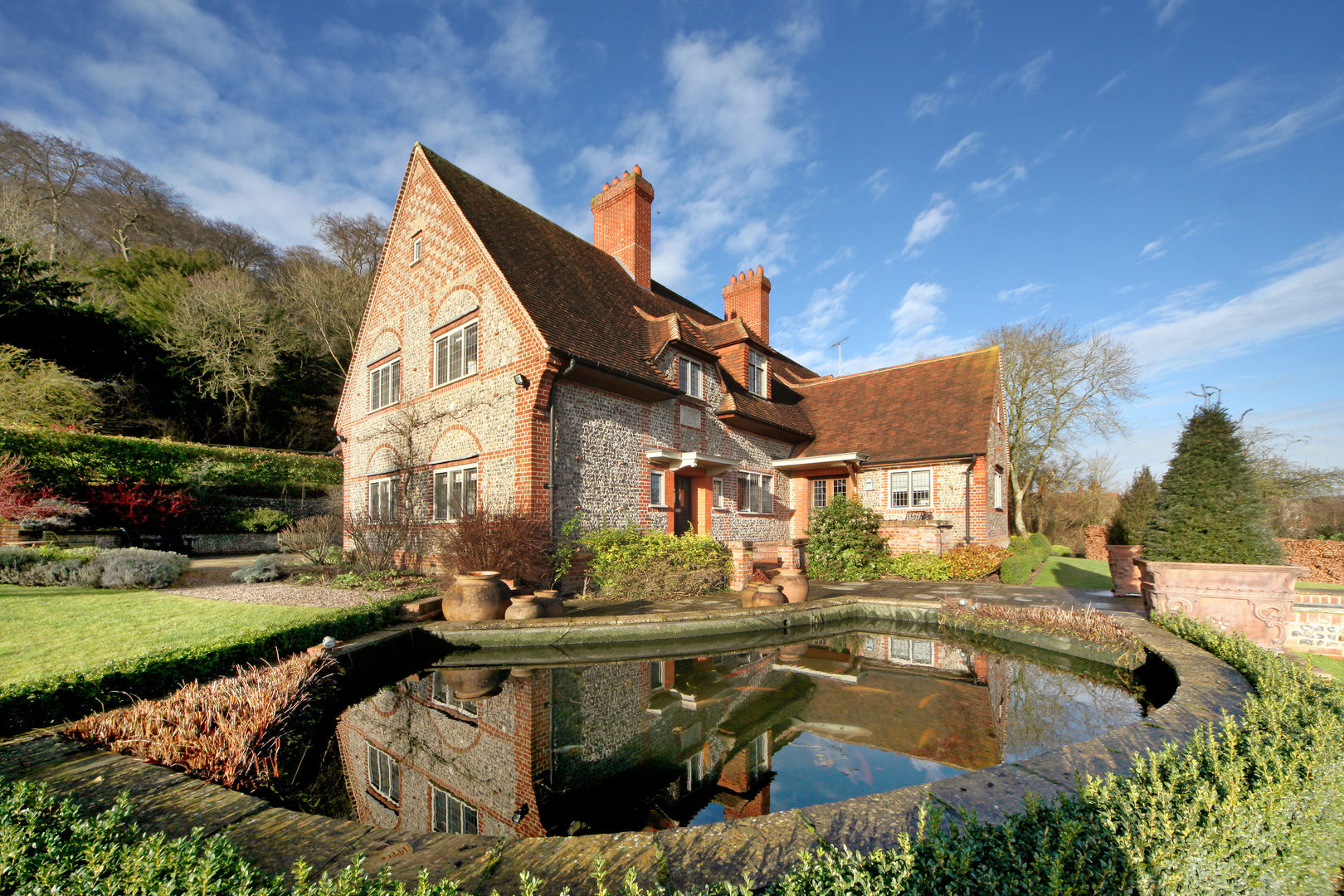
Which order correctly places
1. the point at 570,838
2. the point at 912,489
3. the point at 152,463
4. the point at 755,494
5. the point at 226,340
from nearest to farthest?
the point at 570,838
the point at 912,489
the point at 755,494
the point at 152,463
the point at 226,340

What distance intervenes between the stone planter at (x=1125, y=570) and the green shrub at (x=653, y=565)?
8.04 meters

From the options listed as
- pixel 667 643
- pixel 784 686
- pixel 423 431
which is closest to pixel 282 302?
pixel 423 431

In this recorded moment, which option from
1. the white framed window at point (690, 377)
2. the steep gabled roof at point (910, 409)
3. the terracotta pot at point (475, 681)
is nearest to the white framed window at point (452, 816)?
the terracotta pot at point (475, 681)

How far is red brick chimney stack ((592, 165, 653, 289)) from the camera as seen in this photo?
18062 mm

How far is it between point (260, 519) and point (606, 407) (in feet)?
54.1

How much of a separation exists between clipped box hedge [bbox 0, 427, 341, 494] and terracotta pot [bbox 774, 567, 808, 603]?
66.5ft

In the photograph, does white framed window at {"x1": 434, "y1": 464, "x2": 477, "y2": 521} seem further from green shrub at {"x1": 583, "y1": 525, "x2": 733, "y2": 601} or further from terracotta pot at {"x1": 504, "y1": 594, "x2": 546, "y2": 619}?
terracotta pot at {"x1": 504, "y1": 594, "x2": 546, "y2": 619}

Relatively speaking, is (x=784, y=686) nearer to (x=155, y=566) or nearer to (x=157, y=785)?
(x=157, y=785)

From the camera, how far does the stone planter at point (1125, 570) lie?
11477mm

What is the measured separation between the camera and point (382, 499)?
52.9 feet

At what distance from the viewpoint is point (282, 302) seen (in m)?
28.9

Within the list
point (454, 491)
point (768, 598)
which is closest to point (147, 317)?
point (454, 491)

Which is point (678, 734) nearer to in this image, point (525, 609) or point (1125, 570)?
point (525, 609)

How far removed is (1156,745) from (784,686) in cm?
372
